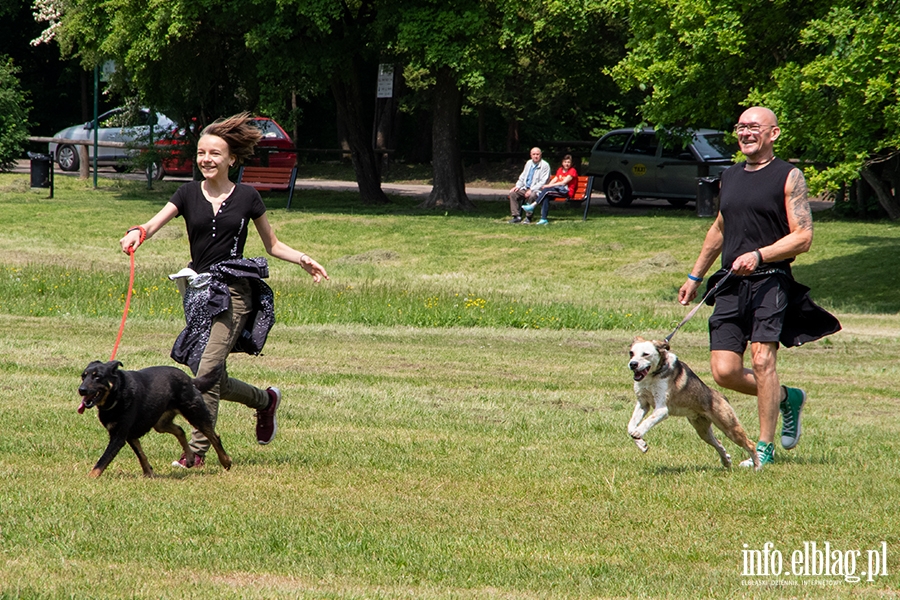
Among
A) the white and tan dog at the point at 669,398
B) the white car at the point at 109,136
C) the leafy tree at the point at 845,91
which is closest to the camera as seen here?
the white and tan dog at the point at 669,398

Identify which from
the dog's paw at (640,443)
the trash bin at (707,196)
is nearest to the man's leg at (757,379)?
the dog's paw at (640,443)

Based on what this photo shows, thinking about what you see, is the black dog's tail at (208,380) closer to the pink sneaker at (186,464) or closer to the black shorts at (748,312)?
the pink sneaker at (186,464)

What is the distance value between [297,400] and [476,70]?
1733 centimetres

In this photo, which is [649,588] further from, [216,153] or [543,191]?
[543,191]

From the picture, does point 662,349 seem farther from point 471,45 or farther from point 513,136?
point 513,136

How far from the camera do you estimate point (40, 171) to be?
3144cm

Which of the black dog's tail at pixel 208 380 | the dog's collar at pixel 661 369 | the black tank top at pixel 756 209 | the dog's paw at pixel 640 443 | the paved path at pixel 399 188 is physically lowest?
the paved path at pixel 399 188

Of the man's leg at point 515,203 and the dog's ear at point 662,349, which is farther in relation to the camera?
A: the man's leg at point 515,203

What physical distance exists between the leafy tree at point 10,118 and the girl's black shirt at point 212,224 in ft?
106

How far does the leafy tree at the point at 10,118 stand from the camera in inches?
1439

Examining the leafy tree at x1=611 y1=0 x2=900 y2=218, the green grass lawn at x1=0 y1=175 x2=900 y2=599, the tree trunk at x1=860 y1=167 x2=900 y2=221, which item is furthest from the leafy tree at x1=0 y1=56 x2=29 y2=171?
the tree trunk at x1=860 y1=167 x2=900 y2=221

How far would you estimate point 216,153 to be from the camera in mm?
6957

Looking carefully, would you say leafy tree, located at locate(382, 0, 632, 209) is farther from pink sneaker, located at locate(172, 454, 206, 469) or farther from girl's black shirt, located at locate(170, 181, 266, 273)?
pink sneaker, located at locate(172, 454, 206, 469)

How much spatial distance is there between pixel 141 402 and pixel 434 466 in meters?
1.89
